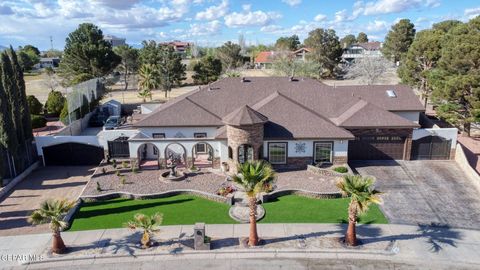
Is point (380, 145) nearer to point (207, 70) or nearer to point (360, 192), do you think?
point (360, 192)

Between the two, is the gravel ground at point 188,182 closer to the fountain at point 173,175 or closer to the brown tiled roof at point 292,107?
the fountain at point 173,175

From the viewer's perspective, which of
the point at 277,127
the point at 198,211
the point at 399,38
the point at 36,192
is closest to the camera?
the point at 198,211

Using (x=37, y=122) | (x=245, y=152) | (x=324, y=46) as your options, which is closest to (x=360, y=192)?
(x=245, y=152)

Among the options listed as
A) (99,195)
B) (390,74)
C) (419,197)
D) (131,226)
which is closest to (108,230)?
(131,226)

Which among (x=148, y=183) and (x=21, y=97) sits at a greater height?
(x=21, y=97)

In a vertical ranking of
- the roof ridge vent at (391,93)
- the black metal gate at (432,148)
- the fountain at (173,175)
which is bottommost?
the fountain at (173,175)

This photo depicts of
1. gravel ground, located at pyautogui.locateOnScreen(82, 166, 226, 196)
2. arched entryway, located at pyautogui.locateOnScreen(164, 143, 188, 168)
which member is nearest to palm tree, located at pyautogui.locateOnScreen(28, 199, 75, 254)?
gravel ground, located at pyautogui.locateOnScreen(82, 166, 226, 196)

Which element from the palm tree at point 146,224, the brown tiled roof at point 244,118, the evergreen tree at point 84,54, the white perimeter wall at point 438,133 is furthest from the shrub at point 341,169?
the evergreen tree at point 84,54
